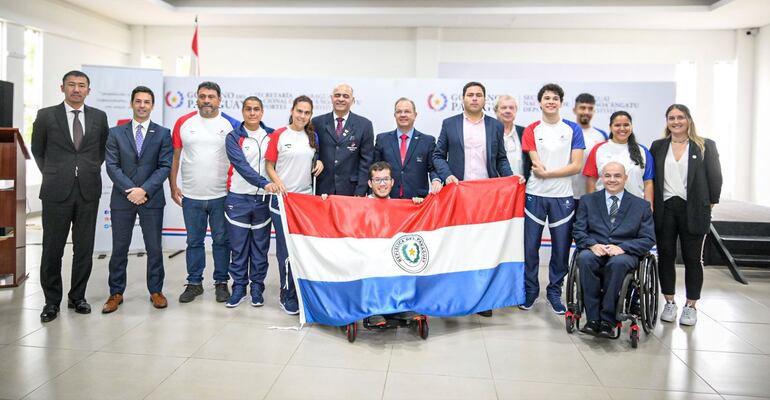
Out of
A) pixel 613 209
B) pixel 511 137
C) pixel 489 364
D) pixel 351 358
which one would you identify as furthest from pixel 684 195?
pixel 351 358

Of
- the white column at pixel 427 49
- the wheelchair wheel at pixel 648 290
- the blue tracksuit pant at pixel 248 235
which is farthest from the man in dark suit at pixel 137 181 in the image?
the white column at pixel 427 49

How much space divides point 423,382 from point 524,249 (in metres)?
1.61

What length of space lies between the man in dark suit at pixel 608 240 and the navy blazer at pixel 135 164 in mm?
2890

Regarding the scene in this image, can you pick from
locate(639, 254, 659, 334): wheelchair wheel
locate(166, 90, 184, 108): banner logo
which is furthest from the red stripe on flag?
locate(166, 90, 184, 108): banner logo

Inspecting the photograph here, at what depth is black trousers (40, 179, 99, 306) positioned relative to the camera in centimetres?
362

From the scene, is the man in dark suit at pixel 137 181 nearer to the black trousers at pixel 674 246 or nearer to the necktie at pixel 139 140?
the necktie at pixel 139 140

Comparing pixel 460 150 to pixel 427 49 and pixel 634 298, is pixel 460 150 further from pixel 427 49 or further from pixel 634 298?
pixel 427 49

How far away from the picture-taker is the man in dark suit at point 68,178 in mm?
3578

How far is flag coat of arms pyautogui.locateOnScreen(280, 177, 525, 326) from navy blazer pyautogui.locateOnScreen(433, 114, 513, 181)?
0.22 meters

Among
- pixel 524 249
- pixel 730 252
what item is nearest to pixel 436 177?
pixel 524 249

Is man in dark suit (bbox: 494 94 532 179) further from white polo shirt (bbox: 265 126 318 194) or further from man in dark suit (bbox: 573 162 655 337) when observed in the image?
white polo shirt (bbox: 265 126 318 194)

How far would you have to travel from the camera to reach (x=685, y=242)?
3.77 m

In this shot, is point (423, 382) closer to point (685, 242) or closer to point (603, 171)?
point (603, 171)

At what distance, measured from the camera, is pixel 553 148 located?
3812 mm
